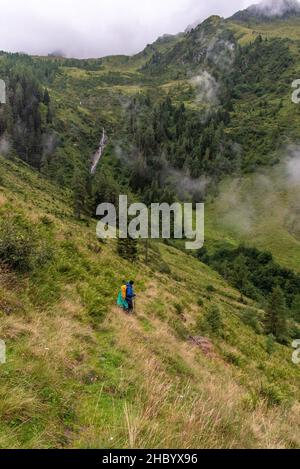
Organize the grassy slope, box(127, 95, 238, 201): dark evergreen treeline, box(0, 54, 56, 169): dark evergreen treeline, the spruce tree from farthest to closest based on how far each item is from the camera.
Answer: box(127, 95, 238, 201): dark evergreen treeline < box(0, 54, 56, 169): dark evergreen treeline < the spruce tree < the grassy slope

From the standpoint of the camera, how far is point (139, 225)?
118 metres

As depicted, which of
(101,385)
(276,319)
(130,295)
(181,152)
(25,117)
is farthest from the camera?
(181,152)

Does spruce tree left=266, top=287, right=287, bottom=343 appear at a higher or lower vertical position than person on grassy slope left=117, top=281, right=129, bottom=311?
lower

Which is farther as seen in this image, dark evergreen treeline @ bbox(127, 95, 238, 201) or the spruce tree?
dark evergreen treeline @ bbox(127, 95, 238, 201)

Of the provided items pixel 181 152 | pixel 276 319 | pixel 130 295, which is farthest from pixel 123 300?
pixel 181 152

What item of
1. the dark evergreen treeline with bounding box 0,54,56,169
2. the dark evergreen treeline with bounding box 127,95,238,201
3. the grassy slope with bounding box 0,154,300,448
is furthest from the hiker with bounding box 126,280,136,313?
the dark evergreen treeline with bounding box 0,54,56,169

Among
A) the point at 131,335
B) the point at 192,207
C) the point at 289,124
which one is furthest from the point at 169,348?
the point at 289,124

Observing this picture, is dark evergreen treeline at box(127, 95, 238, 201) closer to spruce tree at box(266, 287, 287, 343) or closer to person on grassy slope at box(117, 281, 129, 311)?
spruce tree at box(266, 287, 287, 343)

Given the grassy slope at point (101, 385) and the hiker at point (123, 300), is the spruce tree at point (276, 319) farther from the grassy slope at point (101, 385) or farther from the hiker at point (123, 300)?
the hiker at point (123, 300)

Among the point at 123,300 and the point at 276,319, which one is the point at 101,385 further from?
the point at 276,319

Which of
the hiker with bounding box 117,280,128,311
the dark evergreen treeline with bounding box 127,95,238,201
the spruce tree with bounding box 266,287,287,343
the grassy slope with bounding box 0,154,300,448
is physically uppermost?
the dark evergreen treeline with bounding box 127,95,238,201

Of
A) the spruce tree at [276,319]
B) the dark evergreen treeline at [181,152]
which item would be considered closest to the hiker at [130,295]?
the spruce tree at [276,319]

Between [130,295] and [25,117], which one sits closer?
[130,295]

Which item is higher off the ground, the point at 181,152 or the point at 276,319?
the point at 181,152
